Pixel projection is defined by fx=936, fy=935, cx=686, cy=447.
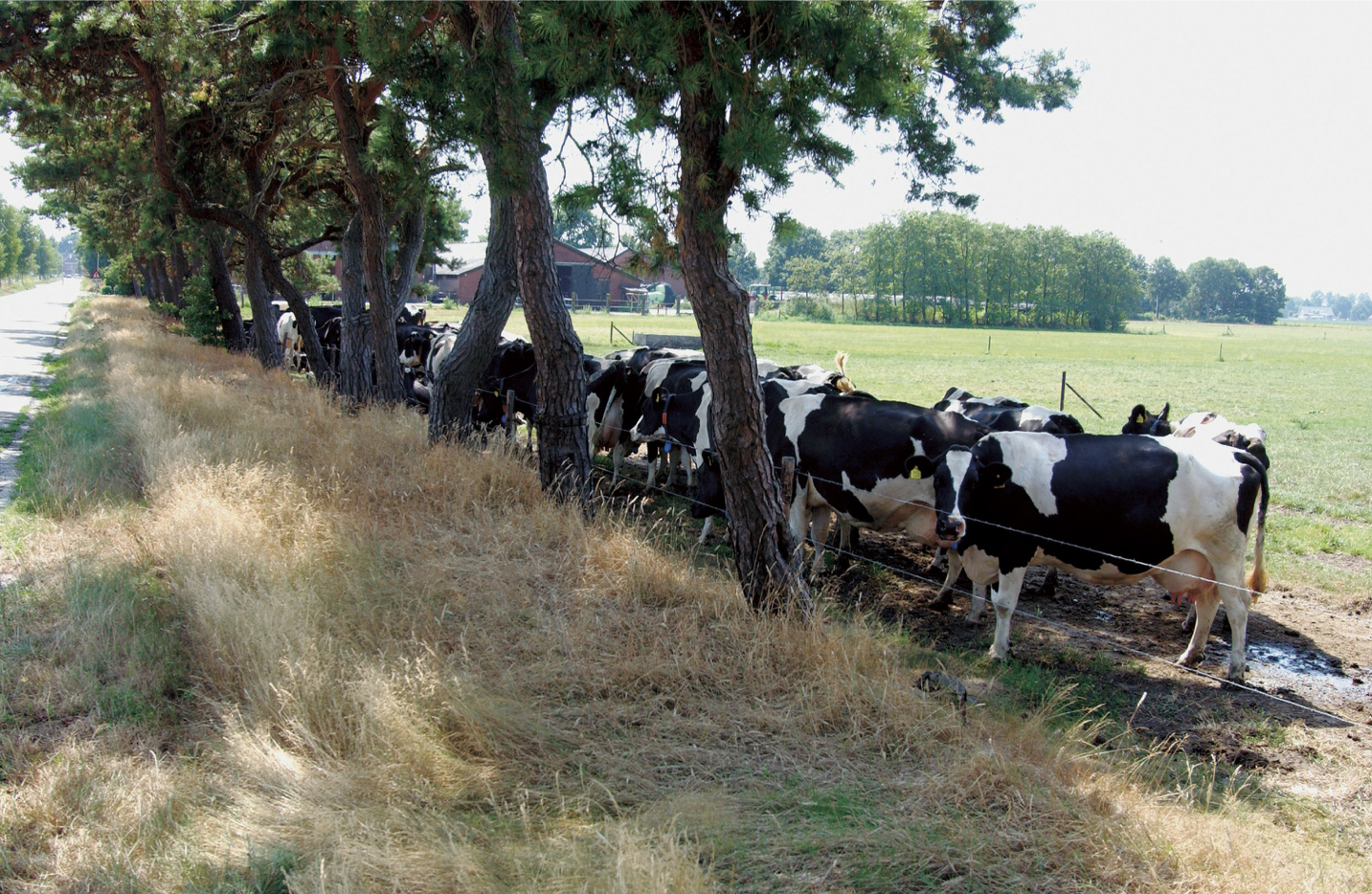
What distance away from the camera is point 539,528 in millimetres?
7543

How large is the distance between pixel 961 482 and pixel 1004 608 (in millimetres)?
1021

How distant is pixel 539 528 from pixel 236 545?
7.22 feet

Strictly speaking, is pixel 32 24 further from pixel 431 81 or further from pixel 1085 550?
pixel 1085 550

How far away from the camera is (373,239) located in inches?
556

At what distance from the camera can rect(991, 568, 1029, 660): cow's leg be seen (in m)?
7.08

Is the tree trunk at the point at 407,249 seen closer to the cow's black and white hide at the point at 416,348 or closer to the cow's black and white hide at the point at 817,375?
the cow's black and white hide at the point at 416,348

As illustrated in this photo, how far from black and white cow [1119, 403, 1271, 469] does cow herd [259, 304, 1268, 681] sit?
2 centimetres

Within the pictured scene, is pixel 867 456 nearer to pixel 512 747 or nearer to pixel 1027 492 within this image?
pixel 1027 492

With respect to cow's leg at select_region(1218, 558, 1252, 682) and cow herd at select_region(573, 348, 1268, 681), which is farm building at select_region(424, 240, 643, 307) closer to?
cow herd at select_region(573, 348, 1268, 681)

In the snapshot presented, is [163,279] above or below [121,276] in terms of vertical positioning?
below

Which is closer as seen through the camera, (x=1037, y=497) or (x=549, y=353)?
(x=1037, y=497)

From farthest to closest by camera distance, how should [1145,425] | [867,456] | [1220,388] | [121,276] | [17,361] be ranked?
[121,276] < [1220,388] < [17,361] < [1145,425] < [867,456]

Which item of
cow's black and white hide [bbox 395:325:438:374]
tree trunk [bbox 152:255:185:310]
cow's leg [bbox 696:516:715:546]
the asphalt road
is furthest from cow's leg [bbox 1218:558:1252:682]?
tree trunk [bbox 152:255:185:310]

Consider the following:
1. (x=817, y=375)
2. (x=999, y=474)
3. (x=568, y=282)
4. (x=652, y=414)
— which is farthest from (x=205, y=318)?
(x=568, y=282)
